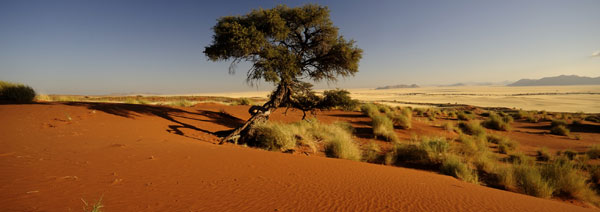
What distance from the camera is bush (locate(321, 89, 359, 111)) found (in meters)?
8.89

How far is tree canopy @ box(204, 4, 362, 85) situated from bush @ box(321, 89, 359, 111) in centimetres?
109

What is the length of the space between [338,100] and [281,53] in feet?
9.03

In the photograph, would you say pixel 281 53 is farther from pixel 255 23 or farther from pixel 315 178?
pixel 315 178

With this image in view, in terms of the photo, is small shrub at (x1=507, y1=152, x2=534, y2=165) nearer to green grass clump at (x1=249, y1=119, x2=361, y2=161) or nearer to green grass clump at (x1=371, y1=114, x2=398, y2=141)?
green grass clump at (x1=371, y1=114, x2=398, y2=141)

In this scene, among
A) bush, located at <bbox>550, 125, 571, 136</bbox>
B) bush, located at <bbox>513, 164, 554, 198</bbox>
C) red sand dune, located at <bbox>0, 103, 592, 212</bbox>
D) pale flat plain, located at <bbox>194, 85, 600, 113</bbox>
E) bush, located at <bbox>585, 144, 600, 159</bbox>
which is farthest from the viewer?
pale flat plain, located at <bbox>194, 85, 600, 113</bbox>

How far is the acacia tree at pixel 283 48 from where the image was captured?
820cm

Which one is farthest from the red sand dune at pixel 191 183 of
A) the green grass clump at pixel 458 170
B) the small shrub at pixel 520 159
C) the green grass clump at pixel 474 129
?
the green grass clump at pixel 474 129

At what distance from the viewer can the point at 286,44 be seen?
9.69 metres

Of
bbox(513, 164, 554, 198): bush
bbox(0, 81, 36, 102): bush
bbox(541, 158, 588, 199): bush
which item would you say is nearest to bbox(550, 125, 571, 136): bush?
bbox(541, 158, 588, 199): bush

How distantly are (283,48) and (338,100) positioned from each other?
285cm

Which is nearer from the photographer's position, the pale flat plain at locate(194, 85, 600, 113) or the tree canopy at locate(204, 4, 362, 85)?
the tree canopy at locate(204, 4, 362, 85)

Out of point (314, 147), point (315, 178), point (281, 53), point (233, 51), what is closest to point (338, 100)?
point (314, 147)

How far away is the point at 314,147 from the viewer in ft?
27.5

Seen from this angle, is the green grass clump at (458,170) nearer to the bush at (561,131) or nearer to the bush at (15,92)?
the bush at (561,131)
